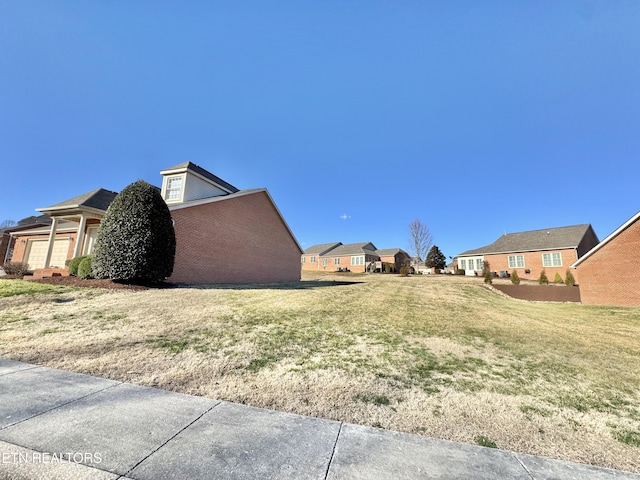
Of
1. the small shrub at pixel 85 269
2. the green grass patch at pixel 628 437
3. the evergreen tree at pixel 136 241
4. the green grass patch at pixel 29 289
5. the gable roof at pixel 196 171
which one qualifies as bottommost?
the green grass patch at pixel 628 437

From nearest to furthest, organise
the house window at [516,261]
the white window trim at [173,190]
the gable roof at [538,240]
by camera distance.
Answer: the white window trim at [173,190] → the gable roof at [538,240] → the house window at [516,261]

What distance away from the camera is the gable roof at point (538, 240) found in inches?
1231

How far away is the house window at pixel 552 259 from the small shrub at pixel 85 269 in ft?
132

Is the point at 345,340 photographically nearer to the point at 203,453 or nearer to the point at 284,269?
the point at 203,453

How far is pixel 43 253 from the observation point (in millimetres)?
22438

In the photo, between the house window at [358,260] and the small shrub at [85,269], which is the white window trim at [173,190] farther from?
the house window at [358,260]

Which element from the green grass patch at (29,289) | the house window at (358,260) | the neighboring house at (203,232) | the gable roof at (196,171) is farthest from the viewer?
the house window at (358,260)

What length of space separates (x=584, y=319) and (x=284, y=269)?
18306mm

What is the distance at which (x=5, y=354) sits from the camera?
525 cm

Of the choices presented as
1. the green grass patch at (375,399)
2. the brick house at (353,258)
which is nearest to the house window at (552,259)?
the brick house at (353,258)

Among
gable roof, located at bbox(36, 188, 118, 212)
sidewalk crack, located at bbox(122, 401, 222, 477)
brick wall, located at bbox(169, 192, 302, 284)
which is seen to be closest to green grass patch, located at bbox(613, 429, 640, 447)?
sidewalk crack, located at bbox(122, 401, 222, 477)

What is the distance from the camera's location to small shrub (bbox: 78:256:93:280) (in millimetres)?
12211

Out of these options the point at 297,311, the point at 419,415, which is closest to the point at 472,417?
the point at 419,415

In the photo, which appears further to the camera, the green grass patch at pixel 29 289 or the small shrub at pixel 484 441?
the green grass patch at pixel 29 289
